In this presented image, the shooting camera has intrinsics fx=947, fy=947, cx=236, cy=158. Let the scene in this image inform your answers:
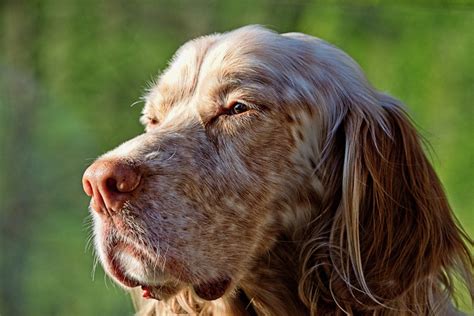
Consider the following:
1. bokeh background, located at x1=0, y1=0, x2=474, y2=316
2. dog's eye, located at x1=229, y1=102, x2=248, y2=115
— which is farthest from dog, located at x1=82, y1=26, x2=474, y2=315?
bokeh background, located at x1=0, y1=0, x2=474, y2=316

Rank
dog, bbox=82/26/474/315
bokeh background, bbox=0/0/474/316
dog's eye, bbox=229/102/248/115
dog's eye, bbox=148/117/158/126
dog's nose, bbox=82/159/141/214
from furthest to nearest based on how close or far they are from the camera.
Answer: bokeh background, bbox=0/0/474/316 → dog's eye, bbox=148/117/158/126 → dog's eye, bbox=229/102/248/115 → dog, bbox=82/26/474/315 → dog's nose, bbox=82/159/141/214

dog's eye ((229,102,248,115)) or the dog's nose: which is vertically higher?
dog's eye ((229,102,248,115))

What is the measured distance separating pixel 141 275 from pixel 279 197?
403 mm

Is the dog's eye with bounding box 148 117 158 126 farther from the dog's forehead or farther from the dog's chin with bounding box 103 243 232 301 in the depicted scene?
the dog's chin with bounding box 103 243 232 301

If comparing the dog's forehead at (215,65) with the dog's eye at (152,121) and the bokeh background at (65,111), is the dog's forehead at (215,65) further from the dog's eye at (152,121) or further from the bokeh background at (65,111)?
the bokeh background at (65,111)

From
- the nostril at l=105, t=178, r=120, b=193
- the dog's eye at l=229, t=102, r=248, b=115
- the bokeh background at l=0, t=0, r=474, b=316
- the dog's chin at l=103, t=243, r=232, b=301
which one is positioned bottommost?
the bokeh background at l=0, t=0, r=474, b=316

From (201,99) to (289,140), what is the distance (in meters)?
0.25

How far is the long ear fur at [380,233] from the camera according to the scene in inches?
93.0

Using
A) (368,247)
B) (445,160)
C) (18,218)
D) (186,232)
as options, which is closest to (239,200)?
(186,232)

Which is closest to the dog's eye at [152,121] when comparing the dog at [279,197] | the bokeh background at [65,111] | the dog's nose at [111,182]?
the dog at [279,197]

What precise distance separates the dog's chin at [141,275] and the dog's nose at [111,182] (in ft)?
0.36

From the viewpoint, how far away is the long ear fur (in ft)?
7.75

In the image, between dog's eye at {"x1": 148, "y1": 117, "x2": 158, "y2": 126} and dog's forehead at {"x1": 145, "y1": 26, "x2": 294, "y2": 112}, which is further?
dog's eye at {"x1": 148, "y1": 117, "x2": 158, "y2": 126}

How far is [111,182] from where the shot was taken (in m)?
2.11
